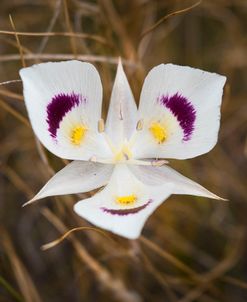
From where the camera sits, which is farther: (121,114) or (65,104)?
(121,114)

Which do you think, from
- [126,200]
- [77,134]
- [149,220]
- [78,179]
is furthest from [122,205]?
[149,220]

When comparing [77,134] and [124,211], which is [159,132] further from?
[124,211]

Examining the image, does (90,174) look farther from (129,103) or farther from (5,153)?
(5,153)

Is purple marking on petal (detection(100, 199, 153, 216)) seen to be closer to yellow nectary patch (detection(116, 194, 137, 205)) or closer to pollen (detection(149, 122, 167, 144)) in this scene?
yellow nectary patch (detection(116, 194, 137, 205))

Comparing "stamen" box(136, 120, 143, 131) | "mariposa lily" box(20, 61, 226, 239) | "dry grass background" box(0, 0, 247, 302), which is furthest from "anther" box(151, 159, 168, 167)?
"dry grass background" box(0, 0, 247, 302)

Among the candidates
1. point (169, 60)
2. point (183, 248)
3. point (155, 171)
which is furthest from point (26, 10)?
point (155, 171)

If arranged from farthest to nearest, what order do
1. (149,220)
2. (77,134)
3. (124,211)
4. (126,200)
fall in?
1. (149,220)
2. (77,134)
3. (126,200)
4. (124,211)
